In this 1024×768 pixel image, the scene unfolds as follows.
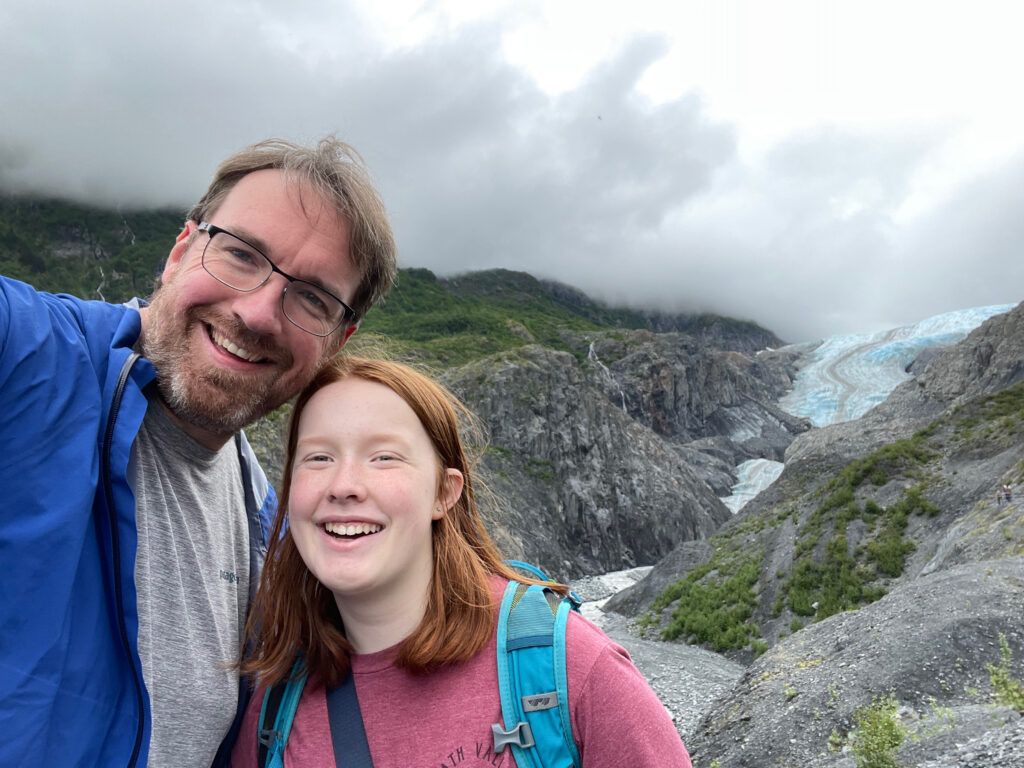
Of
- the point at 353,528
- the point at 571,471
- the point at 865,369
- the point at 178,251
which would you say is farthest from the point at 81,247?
the point at 865,369

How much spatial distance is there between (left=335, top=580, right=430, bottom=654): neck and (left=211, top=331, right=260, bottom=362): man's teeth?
99 cm

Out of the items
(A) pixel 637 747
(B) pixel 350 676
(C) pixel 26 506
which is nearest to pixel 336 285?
(C) pixel 26 506

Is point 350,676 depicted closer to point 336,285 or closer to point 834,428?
point 336,285

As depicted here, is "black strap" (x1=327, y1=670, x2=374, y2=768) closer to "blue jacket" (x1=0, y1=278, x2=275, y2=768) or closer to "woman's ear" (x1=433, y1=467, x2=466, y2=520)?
"blue jacket" (x1=0, y1=278, x2=275, y2=768)

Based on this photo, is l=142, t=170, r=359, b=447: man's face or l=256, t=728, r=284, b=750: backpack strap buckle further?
l=142, t=170, r=359, b=447: man's face

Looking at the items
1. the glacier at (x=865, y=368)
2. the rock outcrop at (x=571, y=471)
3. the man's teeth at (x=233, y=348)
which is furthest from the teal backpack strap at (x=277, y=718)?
the glacier at (x=865, y=368)

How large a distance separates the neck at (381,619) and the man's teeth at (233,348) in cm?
99

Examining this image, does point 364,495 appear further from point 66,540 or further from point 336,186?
point 336,186

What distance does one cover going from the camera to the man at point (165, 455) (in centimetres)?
163

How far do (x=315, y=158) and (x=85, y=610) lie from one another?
1.84 meters

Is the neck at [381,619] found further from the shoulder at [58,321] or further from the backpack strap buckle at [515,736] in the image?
the shoulder at [58,321]

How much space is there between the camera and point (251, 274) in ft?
7.84

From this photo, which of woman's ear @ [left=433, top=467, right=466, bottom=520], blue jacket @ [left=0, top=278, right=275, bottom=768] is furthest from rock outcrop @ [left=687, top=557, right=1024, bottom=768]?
blue jacket @ [left=0, top=278, right=275, bottom=768]

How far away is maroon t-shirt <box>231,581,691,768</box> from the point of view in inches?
70.1
